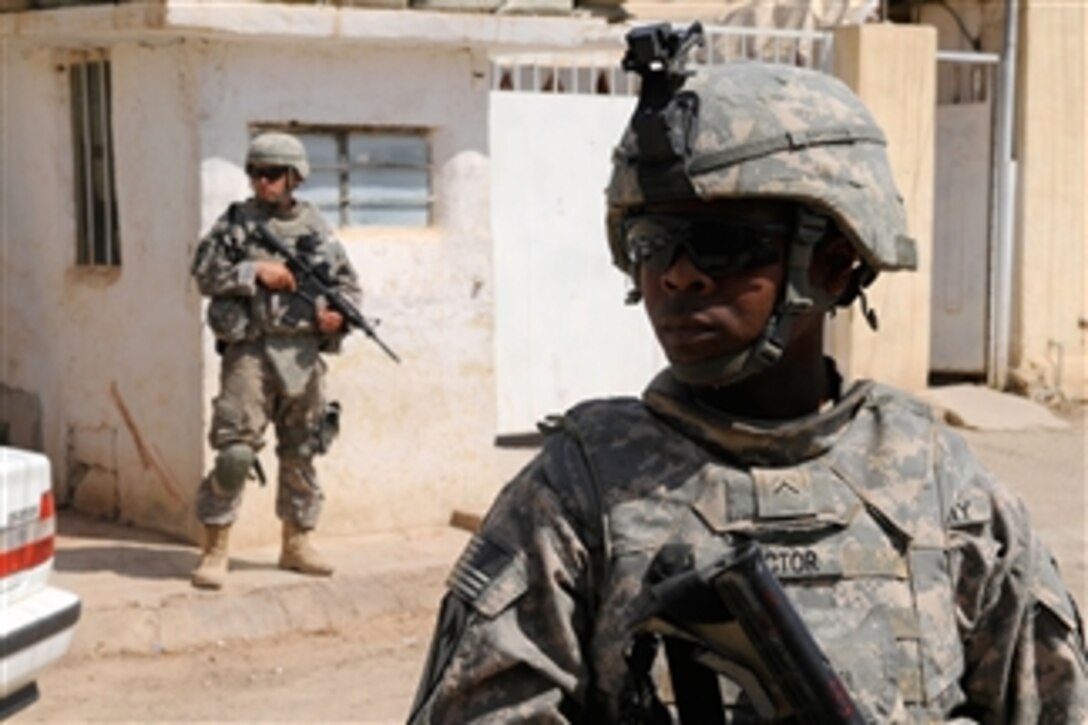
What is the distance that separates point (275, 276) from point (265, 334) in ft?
0.86

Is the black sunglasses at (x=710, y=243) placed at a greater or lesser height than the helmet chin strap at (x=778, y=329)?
greater

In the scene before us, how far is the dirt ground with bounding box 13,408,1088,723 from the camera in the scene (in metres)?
6.52

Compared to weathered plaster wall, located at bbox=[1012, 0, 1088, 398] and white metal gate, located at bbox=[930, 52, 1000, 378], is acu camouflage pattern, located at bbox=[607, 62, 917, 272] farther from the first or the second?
white metal gate, located at bbox=[930, 52, 1000, 378]

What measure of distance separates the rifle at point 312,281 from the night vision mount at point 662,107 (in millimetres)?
5181

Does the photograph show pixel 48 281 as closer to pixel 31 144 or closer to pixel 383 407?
pixel 31 144

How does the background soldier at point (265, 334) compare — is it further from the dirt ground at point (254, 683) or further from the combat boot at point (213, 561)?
the dirt ground at point (254, 683)

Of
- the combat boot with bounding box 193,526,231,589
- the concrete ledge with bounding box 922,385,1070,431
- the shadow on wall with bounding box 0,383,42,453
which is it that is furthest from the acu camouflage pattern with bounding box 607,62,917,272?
the concrete ledge with bounding box 922,385,1070,431

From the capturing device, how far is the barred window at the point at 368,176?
8.33m

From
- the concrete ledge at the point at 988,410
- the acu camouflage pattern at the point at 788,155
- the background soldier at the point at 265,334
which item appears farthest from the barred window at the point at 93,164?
the acu camouflage pattern at the point at 788,155

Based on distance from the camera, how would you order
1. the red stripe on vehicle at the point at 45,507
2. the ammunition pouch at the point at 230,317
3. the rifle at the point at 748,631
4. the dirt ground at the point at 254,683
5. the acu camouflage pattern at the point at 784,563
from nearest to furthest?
1. the rifle at the point at 748,631
2. the acu camouflage pattern at the point at 784,563
3. the red stripe on vehicle at the point at 45,507
4. the dirt ground at the point at 254,683
5. the ammunition pouch at the point at 230,317

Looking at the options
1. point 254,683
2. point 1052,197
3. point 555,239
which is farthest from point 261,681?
point 1052,197

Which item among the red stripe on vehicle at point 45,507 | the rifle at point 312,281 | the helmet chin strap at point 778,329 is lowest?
the red stripe on vehicle at point 45,507

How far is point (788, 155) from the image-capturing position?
227cm

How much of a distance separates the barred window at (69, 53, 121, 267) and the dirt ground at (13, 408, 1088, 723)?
2234 mm
